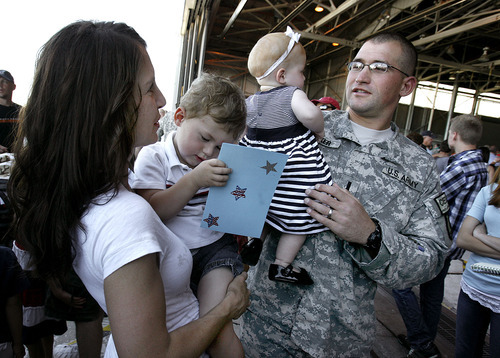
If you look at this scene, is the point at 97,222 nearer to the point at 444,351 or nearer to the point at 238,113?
the point at 238,113

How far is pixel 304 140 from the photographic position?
1.51 meters

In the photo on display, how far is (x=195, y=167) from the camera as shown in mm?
1304

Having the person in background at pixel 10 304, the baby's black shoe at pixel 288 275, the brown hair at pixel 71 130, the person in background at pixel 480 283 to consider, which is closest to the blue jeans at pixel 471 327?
the person in background at pixel 480 283

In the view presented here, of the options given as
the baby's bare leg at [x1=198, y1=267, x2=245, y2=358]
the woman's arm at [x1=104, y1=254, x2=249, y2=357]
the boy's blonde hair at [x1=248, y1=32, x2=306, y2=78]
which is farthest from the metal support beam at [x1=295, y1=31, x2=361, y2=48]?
the woman's arm at [x1=104, y1=254, x2=249, y2=357]

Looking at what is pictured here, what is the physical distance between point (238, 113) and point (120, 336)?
0.97m

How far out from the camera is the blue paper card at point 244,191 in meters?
1.21

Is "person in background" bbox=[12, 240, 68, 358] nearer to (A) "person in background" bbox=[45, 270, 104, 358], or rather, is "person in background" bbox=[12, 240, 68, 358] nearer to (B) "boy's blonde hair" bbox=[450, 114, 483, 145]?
(A) "person in background" bbox=[45, 270, 104, 358]

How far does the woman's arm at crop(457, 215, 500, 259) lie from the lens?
2.13m

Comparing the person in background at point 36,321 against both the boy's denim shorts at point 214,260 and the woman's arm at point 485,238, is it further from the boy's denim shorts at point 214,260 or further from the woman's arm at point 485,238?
the woman's arm at point 485,238

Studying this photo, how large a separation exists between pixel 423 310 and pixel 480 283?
109 cm

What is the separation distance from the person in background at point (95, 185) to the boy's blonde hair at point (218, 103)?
0.46 meters

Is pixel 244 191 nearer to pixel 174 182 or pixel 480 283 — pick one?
pixel 174 182

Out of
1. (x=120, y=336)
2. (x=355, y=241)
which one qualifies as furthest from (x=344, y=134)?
(x=120, y=336)

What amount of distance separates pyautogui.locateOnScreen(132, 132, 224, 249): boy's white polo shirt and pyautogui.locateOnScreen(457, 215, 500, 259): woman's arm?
1.88 m
